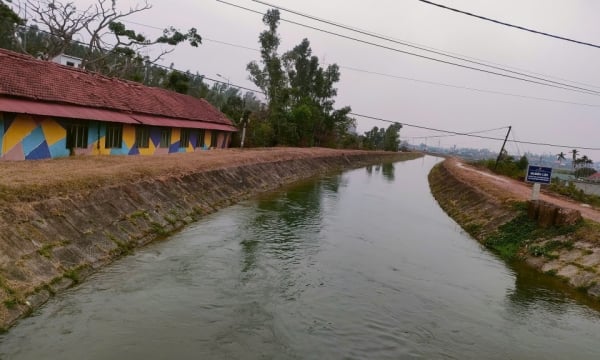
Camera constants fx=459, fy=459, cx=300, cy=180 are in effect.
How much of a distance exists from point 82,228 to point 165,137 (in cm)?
2095

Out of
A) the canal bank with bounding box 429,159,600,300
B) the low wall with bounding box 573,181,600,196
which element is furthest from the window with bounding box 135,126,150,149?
the low wall with bounding box 573,181,600,196

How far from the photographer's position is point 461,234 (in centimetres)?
2208

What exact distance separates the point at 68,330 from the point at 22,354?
102cm

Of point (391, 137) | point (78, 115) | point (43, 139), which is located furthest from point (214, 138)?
point (391, 137)

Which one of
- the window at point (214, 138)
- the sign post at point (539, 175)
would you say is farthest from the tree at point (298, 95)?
the sign post at point (539, 175)

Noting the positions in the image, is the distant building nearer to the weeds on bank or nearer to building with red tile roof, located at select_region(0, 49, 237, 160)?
building with red tile roof, located at select_region(0, 49, 237, 160)

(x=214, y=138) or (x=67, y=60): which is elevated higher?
(x=67, y=60)

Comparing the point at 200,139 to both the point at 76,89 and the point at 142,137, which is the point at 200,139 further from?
the point at 76,89

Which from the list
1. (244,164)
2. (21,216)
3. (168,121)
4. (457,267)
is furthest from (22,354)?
(168,121)

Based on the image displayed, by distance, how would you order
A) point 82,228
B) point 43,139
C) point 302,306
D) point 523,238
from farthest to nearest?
1. point 43,139
2. point 523,238
3. point 82,228
4. point 302,306

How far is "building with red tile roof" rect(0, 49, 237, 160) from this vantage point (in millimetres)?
20281

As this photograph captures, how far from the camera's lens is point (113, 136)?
27.1m

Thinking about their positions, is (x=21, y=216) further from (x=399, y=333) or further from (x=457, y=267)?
(x=457, y=267)

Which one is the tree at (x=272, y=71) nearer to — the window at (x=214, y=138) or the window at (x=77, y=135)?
the window at (x=214, y=138)
